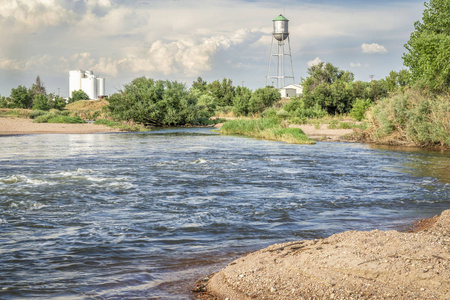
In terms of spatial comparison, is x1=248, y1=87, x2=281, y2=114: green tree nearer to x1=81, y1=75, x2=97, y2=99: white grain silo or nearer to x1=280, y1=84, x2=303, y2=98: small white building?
x1=280, y1=84, x2=303, y2=98: small white building

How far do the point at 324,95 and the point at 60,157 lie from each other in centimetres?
4841

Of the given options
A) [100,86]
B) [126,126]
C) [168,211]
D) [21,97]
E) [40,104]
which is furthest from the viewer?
[100,86]

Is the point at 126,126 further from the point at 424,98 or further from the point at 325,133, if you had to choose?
the point at 424,98

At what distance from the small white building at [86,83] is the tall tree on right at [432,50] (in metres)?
155

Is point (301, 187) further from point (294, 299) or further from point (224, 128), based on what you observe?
point (224, 128)

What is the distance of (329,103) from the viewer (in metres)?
64.8

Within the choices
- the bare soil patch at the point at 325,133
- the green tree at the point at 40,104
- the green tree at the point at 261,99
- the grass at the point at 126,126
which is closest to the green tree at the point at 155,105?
the grass at the point at 126,126

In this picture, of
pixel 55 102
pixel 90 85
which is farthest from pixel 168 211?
pixel 90 85

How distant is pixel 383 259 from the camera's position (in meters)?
5.51

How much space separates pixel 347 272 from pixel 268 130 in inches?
1335

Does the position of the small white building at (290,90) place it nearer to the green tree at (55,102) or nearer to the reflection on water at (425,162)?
the green tree at (55,102)

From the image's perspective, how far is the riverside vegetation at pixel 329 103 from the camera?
29.5 metres

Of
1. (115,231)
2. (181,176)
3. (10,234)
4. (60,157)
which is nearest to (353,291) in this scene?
(115,231)

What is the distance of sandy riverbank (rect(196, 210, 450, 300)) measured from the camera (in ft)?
16.6
